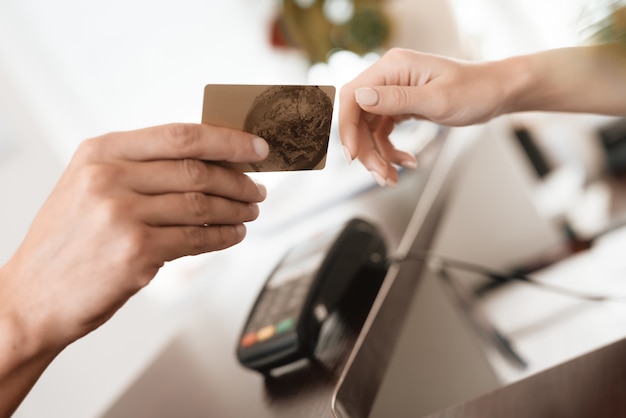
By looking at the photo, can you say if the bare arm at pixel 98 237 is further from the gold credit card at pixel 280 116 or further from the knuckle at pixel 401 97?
the knuckle at pixel 401 97

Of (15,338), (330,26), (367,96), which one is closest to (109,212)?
(15,338)

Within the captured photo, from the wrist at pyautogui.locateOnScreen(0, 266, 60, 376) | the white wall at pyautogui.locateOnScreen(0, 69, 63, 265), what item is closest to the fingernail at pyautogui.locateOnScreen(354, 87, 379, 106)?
the wrist at pyautogui.locateOnScreen(0, 266, 60, 376)

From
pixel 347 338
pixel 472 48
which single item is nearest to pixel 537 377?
pixel 347 338

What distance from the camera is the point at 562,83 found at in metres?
0.80

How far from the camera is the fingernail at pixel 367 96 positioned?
68 cm

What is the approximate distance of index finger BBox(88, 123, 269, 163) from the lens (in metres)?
0.50

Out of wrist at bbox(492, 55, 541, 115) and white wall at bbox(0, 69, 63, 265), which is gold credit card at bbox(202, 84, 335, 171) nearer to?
wrist at bbox(492, 55, 541, 115)

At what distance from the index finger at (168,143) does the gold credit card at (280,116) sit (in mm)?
30

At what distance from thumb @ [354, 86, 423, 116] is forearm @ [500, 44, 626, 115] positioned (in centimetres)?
17

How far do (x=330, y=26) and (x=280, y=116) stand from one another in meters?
2.09

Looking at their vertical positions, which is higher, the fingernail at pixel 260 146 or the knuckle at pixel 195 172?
the knuckle at pixel 195 172

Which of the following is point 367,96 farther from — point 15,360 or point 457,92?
point 15,360

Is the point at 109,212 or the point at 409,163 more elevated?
the point at 109,212

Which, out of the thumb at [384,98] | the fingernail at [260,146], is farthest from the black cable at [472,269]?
the fingernail at [260,146]
